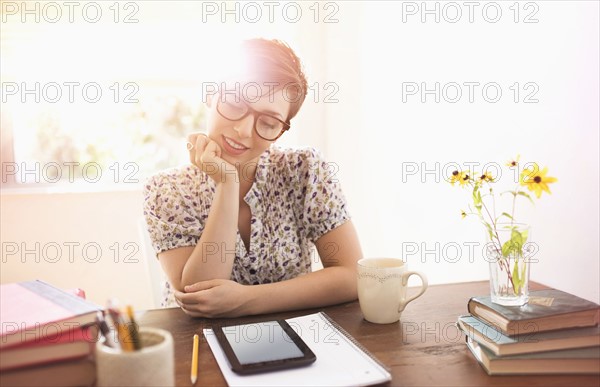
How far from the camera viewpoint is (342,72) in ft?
8.78

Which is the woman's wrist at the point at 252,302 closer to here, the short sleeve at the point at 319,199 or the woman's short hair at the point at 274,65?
the short sleeve at the point at 319,199

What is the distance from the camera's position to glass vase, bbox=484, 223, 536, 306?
3.10 feet

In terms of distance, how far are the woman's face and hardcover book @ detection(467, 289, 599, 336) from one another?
718 millimetres

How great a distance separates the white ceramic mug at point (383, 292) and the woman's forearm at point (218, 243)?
0.38 meters

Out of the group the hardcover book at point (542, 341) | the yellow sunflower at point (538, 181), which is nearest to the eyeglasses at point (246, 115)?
the yellow sunflower at point (538, 181)

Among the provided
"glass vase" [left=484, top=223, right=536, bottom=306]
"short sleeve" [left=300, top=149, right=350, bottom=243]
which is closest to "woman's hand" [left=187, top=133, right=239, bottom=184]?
"short sleeve" [left=300, top=149, right=350, bottom=243]

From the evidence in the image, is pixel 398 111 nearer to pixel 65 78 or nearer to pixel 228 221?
pixel 228 221

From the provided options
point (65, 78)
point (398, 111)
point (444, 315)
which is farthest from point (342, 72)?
point (444, 315)

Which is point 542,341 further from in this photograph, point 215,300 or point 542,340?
point 215,300

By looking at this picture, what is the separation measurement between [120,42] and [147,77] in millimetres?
218

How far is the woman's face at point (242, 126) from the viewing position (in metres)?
1.36

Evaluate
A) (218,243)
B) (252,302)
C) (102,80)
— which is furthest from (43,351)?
(102,80)

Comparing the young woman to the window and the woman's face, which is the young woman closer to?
the woman's face

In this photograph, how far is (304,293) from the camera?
1.16 meters
